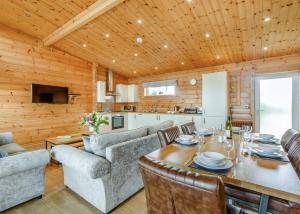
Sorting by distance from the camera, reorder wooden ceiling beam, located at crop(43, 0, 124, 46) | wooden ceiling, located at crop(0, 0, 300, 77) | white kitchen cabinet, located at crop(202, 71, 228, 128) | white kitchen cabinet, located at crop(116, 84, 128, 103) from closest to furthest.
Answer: wooden ceiling, located at crop(0, 0, 300, 77)
wooden ceiling beam, located at crop(43, 0, 124, 46)
white kitchen cabinet, located at crop(202, 71, 228, 128)
white kitchen cabinet, located at crop(116, 84, 128, 103)

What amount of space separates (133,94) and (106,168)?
559cm

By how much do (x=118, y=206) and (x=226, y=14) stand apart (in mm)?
3620

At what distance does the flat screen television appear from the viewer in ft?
15.8

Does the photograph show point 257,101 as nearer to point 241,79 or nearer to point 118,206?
point 241,79

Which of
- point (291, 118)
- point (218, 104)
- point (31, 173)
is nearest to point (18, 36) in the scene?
point (31, 173)

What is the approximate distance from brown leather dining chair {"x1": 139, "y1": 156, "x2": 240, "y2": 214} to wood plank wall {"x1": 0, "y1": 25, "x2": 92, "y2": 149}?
5185mm

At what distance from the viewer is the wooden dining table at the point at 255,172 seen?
995mm

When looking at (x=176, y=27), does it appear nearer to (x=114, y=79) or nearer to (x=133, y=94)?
(x=133, y=94)

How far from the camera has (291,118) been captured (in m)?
4.29

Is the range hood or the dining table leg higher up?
the range hood

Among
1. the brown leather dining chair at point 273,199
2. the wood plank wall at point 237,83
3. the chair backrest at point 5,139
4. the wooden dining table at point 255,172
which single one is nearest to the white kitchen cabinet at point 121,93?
the wood plank wall at point 237,83

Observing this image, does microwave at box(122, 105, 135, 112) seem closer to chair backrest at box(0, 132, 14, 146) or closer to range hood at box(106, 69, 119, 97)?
range hood at box(106, 69, 119, 97)

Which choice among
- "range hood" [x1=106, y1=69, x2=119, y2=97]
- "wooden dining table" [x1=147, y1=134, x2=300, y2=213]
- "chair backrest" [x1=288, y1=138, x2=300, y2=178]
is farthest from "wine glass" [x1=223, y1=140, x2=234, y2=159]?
"range hood" [x1=106, y1=69, x2=119, y2=97]

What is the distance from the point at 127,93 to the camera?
7.46 metres
